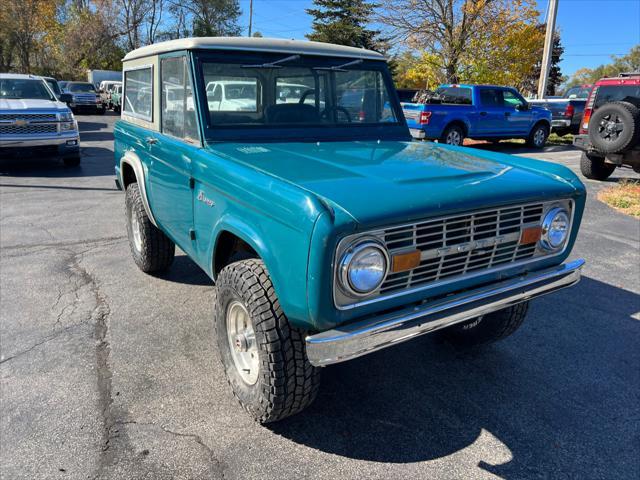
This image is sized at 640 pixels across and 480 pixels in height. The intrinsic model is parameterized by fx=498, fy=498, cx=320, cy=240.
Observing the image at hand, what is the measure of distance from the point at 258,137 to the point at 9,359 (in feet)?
7.29

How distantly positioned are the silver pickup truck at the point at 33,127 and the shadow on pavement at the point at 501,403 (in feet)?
29.7

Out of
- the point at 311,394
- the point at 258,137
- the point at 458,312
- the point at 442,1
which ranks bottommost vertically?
the point at 311,394

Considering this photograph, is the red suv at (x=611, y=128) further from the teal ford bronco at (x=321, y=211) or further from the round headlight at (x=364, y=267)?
the round headlight at (x=364, y=267)

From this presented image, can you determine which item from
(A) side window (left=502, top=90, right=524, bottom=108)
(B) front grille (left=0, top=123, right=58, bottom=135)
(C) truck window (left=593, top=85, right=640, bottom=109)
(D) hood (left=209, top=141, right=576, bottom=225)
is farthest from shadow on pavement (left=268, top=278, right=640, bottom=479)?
(A) side window (left=502, top=90, right=524, bottom=108)

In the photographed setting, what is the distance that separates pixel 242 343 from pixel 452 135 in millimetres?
12190

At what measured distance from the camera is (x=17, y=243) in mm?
5617

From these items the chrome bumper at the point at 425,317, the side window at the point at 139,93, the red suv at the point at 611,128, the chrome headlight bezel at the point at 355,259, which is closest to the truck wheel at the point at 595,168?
the red suv at the point at 611,128

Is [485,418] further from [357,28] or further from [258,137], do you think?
[357,28]

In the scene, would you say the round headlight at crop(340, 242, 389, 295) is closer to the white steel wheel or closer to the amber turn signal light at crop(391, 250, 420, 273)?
the amber turn signal light at crop(391, 250, 420, 273)

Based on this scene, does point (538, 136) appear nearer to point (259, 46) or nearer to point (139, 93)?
point (139, 93)

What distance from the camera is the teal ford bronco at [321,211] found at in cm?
218

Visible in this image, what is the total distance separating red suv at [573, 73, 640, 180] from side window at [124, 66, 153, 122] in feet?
25.1

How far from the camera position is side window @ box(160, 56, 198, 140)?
3.35m

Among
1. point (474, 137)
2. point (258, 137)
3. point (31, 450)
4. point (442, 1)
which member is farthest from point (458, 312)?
point (442, 1)
